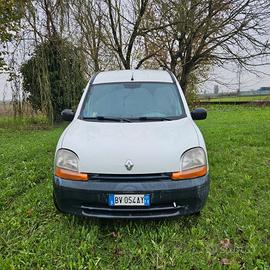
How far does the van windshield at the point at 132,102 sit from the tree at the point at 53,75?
24.3ft

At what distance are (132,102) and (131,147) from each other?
1295 millimetres

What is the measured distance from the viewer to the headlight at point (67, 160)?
2.95m

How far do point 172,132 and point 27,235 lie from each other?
1.93 m

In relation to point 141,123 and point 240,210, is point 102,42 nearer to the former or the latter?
point 141,123

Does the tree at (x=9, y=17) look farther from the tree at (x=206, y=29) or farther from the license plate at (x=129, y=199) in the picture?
the license plate at (x=129, y=199)

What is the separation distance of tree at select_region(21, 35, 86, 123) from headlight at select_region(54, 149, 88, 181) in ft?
28.1

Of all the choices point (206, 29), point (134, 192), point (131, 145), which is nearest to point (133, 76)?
point (131, 145)

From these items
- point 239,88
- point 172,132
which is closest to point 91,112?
point 172,132

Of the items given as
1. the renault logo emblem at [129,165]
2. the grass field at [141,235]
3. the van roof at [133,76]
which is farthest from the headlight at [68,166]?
the van roof at [133,76]

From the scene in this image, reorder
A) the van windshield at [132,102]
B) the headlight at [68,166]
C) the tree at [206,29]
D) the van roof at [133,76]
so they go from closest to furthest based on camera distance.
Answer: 1. the headlight at [68,166]
2. the van windshield at [132,102]
3. the van roof at [133,76]
4. the tree at [206,29]

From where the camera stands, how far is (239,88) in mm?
12859

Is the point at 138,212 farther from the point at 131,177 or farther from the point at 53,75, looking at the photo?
the point at 53,75

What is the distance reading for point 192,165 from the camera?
297 cm

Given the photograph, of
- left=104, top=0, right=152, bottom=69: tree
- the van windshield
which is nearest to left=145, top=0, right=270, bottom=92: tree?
left=104, top=0, right=152, bottom=69: tree
